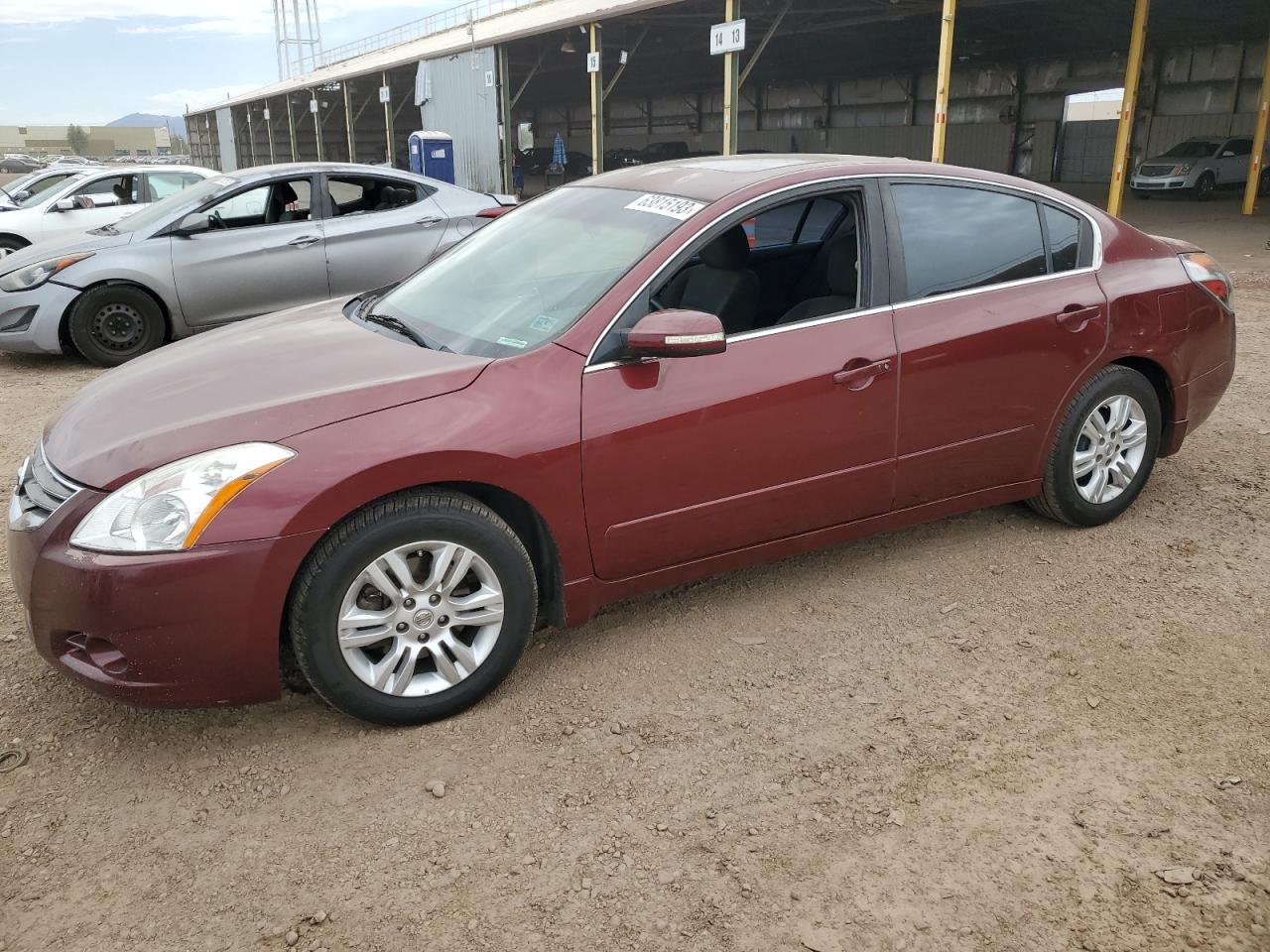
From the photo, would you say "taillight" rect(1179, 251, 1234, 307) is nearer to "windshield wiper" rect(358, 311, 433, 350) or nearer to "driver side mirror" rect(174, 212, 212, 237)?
"windshield wiper" rect(358, 311, 433, 350)

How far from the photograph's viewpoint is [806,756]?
276cm

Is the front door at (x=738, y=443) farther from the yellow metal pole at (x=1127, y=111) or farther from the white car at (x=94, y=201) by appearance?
the yellow metal pole at (x=1127, y=111)

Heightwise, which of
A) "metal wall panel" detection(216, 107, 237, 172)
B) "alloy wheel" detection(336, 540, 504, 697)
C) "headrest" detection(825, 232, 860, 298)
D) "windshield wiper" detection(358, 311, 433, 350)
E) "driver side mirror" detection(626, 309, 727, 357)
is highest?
"metal wall panel" detection(216, 107, 237, 172)

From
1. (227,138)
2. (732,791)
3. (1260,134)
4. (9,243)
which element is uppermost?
(227,138)

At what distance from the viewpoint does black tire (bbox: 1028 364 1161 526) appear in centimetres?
397

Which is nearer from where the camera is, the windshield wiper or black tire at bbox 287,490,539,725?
black tire at bbox 287,490,539,725

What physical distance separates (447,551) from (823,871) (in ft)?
4.19

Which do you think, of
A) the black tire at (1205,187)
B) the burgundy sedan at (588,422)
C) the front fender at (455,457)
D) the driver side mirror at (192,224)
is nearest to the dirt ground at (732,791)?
the burgundy sedan at (588,422)

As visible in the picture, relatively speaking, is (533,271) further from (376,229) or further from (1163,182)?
(1163,182)

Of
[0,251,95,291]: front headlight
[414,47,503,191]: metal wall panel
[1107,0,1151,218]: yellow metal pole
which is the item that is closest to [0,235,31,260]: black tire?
[0,251,95,291]: front headlight

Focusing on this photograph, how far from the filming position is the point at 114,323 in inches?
293

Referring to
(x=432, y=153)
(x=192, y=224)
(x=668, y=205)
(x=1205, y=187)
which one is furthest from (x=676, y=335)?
(x=1205, y=187)

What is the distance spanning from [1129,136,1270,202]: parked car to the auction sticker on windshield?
84.5 ft

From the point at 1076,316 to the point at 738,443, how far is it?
1601 mm
